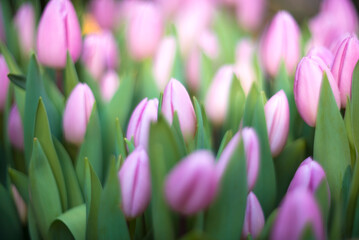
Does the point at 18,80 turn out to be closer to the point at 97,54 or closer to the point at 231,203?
the point at 97,54

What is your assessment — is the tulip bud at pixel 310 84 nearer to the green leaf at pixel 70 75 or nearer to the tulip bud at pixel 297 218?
the tulip bud at pixel 297 218

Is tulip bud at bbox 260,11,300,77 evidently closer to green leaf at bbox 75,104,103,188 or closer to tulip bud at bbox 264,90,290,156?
tulip bud at bbox 264,90,290,156

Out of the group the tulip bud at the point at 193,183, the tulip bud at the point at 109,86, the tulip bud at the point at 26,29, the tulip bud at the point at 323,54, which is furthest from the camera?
the tulip bud at the point at 26,29

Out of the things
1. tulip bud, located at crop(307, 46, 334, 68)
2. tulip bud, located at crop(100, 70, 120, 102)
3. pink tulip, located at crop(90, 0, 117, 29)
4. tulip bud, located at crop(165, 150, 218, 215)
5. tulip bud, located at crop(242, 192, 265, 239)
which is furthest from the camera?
pink tulip, located at crop(90, 0, 117, 29)

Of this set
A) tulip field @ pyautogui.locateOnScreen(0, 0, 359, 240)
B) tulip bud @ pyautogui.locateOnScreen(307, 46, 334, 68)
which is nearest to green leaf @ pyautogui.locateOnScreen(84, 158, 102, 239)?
tulip field @ pyautogui.locateOnScreen(0, 0, 359, 240)

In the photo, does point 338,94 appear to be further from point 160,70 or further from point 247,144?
point 160,70

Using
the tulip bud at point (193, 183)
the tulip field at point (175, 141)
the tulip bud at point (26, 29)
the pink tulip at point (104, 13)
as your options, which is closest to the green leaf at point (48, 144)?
the tulip field at point (175, 141)
